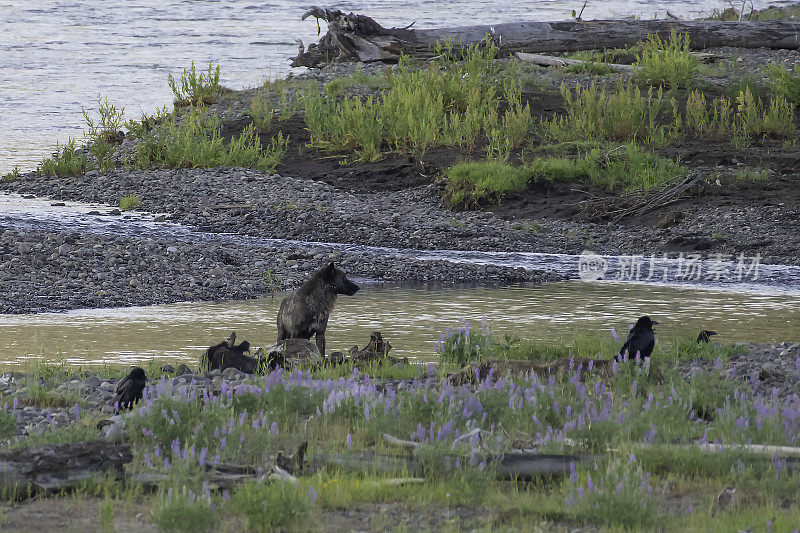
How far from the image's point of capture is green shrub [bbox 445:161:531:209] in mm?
18359

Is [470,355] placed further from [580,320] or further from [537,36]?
[537,36]

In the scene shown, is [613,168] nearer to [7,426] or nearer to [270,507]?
[7,426]

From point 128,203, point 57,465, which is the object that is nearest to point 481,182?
point 128,203

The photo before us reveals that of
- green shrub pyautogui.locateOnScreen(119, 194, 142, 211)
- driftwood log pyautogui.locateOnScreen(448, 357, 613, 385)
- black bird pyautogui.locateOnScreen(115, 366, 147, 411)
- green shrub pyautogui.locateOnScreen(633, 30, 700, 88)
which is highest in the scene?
green shrub pyautogui.locateOnScreen(633, 30, 700, 88)

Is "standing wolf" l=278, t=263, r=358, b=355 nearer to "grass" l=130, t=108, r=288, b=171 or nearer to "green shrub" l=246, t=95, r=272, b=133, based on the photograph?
"grass" l=130, t=108, r=288, b=171

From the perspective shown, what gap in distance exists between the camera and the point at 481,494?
→ 451cm

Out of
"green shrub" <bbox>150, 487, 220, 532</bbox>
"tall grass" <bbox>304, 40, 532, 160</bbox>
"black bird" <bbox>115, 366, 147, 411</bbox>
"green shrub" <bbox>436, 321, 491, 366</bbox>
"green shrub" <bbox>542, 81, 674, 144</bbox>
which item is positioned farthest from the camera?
"tall grass" <bbox>304, 40, 532, 160</bbox>

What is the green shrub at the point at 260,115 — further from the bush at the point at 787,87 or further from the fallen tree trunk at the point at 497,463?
the fallen tree trunk at the point at 497,463

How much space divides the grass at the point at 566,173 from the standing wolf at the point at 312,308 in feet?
32.3

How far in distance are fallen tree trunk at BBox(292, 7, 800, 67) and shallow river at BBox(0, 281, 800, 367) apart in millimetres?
14967

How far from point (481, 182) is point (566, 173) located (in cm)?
171

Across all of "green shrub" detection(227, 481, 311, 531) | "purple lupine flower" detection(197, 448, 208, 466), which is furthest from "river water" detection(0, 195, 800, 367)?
"green shrub" detection(227, 481, 311, 531)

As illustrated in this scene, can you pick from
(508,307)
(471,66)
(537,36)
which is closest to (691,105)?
(471,66)

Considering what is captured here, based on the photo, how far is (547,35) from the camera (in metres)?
27.3
